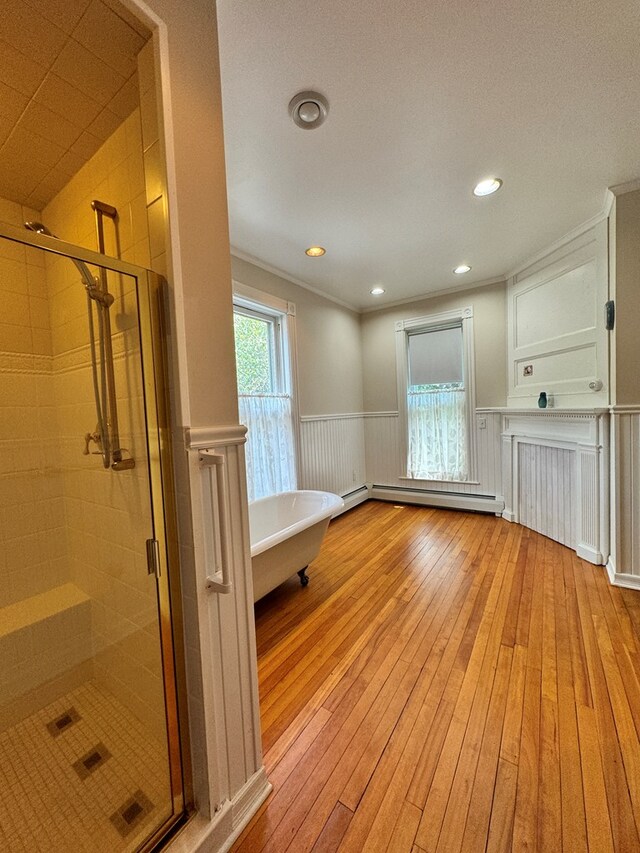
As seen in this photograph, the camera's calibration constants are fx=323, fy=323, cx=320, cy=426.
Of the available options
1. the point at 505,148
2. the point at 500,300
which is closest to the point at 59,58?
the point at 505,148

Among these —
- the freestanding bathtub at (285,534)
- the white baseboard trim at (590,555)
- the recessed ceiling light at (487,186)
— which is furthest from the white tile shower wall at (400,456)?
the recessed ceiling light at (487,186)

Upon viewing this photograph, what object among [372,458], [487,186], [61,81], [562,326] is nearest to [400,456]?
[372,458]

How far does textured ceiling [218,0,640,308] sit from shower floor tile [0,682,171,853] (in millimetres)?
2351

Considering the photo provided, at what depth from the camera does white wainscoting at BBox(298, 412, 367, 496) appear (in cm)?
329

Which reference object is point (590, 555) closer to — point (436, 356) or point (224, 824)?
point (436, 356)

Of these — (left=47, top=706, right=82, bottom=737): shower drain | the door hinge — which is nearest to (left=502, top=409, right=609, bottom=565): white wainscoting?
the door hinge

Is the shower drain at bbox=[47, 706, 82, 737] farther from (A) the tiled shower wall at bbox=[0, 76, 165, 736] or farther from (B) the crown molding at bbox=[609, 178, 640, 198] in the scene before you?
(B) the crown molding at bbox=[609, 178, 640, 198]

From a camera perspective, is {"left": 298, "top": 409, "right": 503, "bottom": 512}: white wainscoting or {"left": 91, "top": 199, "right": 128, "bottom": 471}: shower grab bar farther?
{"left": 298, "top": 409, "right": 503, "bottom": 512}: white wainscoting

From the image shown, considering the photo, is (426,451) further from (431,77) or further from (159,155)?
(159,155)

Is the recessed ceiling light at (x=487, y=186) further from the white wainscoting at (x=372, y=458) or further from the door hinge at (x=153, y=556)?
the door hinge at (x=153, y=556)

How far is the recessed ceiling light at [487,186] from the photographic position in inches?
74.3

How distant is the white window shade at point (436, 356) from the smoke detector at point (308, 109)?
2.79m

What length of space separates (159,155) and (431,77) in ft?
3.85

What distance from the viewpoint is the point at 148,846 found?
33.9 inches
